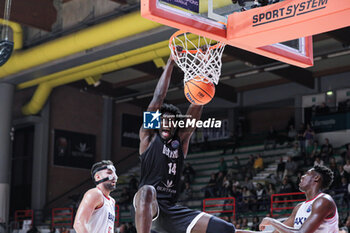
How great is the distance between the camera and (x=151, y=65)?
20297mm

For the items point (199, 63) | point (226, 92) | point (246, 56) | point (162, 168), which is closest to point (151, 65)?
point (246, 56)

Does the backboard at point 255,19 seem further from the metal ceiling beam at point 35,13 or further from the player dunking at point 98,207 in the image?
the metal ceiling beam at point 35,13

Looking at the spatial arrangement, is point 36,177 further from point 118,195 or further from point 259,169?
point 259,169

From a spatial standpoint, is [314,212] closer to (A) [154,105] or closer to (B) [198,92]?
(A) [154,105]

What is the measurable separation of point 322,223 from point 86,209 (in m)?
2.31

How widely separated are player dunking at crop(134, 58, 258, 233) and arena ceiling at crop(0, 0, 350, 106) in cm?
878

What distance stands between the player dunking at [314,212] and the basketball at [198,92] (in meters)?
1.40

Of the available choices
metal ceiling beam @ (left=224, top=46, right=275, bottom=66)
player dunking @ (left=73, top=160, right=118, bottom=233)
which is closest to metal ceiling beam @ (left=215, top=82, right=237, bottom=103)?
metal ceiling beam @ (left=224, top=46, right=275, bottom=66)

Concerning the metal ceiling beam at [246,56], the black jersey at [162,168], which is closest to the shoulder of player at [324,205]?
the black jersey at [162,168]

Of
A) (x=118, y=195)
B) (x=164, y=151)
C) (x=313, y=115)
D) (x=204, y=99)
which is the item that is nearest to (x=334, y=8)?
(x=204, y=99)

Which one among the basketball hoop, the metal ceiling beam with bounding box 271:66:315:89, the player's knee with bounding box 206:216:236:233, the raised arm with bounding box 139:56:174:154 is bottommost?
the player's knee with bounding box 206:216:236:233

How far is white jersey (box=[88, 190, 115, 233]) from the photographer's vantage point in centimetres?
615

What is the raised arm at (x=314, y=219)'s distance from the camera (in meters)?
5.05

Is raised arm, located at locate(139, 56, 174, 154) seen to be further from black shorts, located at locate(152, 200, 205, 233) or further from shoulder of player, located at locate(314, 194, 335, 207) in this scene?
shoulder of player, located at locate(314, 194, 335, 207)
